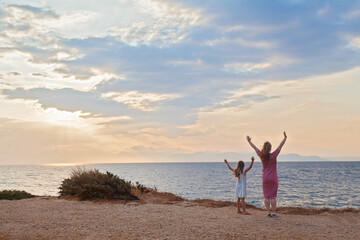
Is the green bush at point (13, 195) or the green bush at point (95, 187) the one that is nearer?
the green bush at point (95, 187)

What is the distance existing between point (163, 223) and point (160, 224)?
15 centimetres

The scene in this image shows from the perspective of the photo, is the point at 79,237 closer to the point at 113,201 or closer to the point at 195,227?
the point at 195,227

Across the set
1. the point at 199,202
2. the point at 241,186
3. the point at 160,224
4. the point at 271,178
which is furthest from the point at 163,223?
the point at 199,202

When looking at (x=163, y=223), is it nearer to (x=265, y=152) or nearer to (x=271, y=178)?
(x=271, y=178)

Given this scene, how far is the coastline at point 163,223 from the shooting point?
8180 mm

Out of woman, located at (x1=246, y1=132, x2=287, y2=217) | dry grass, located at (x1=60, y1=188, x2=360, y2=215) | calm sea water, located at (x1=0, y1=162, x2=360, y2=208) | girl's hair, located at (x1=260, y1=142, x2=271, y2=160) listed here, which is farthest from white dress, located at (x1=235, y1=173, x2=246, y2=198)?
calm sea water, located at (x1=0, y1=162, x2=360, y2=208)

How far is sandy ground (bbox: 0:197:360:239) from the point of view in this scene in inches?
321

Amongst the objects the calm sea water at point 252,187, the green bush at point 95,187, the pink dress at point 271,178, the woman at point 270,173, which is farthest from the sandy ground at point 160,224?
the calm sea water at point 252,187

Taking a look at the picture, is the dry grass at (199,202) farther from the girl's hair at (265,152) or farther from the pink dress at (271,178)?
the girl's hair at (265,152)

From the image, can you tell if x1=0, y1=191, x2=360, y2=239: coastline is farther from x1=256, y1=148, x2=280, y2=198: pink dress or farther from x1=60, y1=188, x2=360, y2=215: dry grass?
x1=256, y1=148, x2=280, y2=198: pink dress

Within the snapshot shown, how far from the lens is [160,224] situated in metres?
9.11

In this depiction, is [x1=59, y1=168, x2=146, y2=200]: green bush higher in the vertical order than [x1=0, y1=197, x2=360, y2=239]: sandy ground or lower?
higher

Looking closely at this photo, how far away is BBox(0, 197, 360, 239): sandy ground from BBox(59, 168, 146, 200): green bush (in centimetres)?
241

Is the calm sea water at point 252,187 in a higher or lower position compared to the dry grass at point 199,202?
lower
